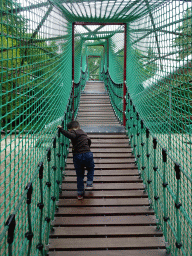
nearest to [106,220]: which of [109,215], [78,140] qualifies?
[109,215]

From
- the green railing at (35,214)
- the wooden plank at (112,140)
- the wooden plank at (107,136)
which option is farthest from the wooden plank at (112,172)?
the wooden plank at (107,136)

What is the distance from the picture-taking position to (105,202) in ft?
8.91

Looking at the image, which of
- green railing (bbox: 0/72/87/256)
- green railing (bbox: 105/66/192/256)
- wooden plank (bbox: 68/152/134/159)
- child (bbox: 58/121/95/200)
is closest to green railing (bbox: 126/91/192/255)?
green railing (bbox: 105/66/192/256)

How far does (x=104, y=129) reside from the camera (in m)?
4.46

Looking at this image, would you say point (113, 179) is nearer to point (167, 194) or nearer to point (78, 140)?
point (78, 140)

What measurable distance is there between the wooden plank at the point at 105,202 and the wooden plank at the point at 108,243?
1.64 ft

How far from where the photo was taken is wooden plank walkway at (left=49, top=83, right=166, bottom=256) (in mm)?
2094

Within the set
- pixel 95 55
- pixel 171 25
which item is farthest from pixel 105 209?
pixel 95 55

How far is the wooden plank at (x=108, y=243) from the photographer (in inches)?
82.3

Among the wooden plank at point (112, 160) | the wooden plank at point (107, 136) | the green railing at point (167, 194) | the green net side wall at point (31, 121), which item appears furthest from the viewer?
the wooden plank at point (107, 136)

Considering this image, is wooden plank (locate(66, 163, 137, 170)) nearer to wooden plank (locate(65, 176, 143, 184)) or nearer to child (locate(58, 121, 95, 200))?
wooden plank (locate(65, 176, 143, 184))

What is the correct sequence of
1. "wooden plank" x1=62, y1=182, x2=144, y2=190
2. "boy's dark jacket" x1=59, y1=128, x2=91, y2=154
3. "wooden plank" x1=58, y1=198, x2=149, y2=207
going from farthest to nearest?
"wooden plank" x1=62, y1=182, x2=144, y2=190, "boy's dark jacket" x1=59, y1=128, x2=91, y2=154, "wooden plank" x1=58, y1=198, x2=149, y2=207

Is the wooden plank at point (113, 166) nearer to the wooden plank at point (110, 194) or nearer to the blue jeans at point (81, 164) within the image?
the wooden plank at point (110, 194)

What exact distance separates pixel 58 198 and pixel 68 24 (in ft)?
9.47
